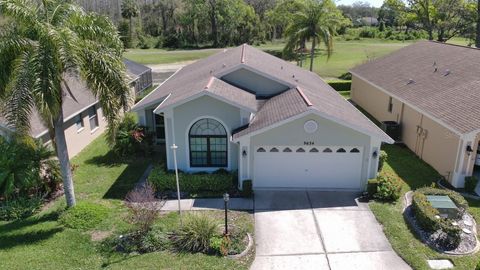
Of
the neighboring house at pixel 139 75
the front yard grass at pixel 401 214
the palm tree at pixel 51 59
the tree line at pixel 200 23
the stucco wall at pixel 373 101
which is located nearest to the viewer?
the palm tree at pixel 51 59

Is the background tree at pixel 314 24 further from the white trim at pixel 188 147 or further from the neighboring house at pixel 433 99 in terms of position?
the white trim at pixel 188 147

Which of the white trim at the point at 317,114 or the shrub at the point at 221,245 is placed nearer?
the shrub at the point at 221,245

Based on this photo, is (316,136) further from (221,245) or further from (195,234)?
(195,234)

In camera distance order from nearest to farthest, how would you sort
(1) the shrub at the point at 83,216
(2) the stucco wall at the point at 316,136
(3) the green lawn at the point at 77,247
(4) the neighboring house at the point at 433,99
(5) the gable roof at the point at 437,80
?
1. (3) the green lawn at the point at 77,247
2. (1) the shrub at the point at 83,216
3. (2) the stucco wall at the point at 316,136
4. (4) the neighboring house at the point at 433,99
5. (5) the gable roof at the point at 437,80

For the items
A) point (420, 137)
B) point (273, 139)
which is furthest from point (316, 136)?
point (420, 137)

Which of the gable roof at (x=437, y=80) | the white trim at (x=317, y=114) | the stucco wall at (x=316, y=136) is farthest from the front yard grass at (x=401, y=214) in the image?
the white trim at (x=317, y=114)

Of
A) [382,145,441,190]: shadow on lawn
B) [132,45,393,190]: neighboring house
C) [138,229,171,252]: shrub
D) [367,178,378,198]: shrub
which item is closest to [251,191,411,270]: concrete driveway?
[367,178,378,198]: shrub

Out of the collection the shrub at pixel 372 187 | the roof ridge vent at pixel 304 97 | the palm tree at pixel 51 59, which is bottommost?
the shrub at pixel 372 187
